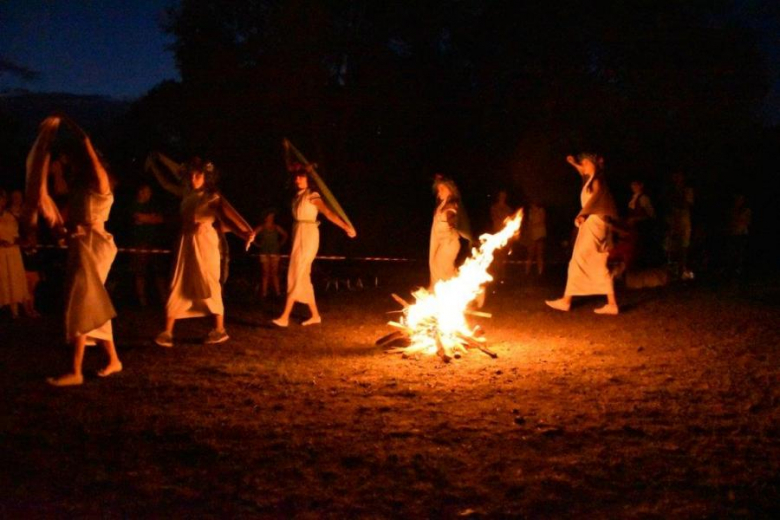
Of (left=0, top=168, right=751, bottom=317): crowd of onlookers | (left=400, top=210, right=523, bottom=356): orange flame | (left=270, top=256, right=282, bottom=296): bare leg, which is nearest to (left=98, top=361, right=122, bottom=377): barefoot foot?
(left=400, top=210, right=523, bottom=356): orange flame

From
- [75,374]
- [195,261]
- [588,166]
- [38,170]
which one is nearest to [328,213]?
[195,261]

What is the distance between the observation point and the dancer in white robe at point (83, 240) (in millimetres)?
6613

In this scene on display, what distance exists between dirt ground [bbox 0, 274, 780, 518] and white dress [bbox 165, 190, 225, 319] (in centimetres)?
51

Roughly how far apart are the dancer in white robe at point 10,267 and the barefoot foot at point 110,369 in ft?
13.5

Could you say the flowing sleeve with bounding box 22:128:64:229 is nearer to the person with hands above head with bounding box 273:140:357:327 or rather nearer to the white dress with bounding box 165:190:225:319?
the white dress with bounding box 165:190:225:319

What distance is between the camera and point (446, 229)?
1021 cm

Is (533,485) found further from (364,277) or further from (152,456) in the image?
(364,277)

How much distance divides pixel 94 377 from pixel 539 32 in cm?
1479

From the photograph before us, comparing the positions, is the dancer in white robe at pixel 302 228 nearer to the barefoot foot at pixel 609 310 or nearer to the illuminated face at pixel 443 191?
the illuminated face at pixel 443 191

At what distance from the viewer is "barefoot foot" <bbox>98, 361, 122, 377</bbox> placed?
725cm

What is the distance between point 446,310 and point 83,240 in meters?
3.83

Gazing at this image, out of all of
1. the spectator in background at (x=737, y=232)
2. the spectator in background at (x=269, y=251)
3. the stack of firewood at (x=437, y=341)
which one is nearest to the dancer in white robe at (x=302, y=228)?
the stack of firewood at (x=437, y=341)

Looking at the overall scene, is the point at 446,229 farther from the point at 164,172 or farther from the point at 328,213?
the point at 164,172

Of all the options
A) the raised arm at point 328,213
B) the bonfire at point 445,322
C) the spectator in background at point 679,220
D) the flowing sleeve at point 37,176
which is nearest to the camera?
the flowing sleeve at point 37,176
